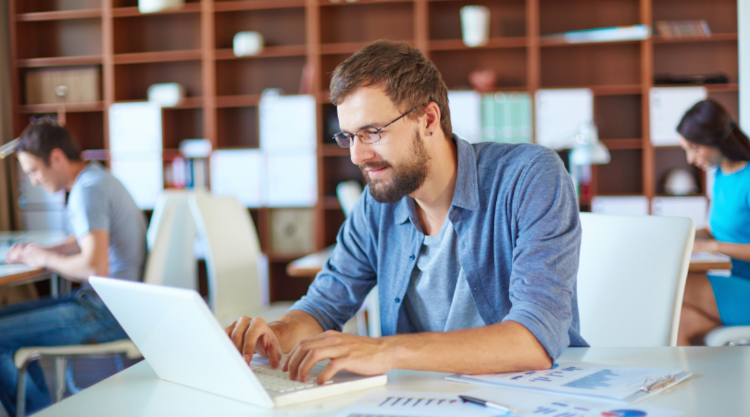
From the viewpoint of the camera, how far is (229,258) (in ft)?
8.05

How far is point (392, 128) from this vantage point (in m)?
1.25

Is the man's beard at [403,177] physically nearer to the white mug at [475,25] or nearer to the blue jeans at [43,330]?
the blue jeans at [43,330]

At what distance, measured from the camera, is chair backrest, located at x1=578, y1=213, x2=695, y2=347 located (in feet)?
4.26

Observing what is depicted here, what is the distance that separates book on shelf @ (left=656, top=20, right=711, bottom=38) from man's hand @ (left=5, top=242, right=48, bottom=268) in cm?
375

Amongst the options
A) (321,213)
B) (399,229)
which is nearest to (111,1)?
(321,213)

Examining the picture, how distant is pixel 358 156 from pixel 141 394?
2.00 feet

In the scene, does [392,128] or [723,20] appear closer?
[392,128]

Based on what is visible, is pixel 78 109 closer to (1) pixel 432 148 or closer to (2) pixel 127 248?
(2) pixel 127 248

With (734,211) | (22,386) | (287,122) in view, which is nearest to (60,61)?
(287,122)

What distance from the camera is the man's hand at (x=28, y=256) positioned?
7.42 ft

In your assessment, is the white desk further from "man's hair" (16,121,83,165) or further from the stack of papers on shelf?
"man's hair" (16,121,83,165)

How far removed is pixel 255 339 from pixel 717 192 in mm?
2546

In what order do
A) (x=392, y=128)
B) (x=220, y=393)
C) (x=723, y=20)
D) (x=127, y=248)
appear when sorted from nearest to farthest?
(x=220, y=393)
(x=392, y=128)
(x=127, y=248)
(x=723, y=20)

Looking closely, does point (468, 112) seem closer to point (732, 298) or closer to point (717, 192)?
point (717, 192)
